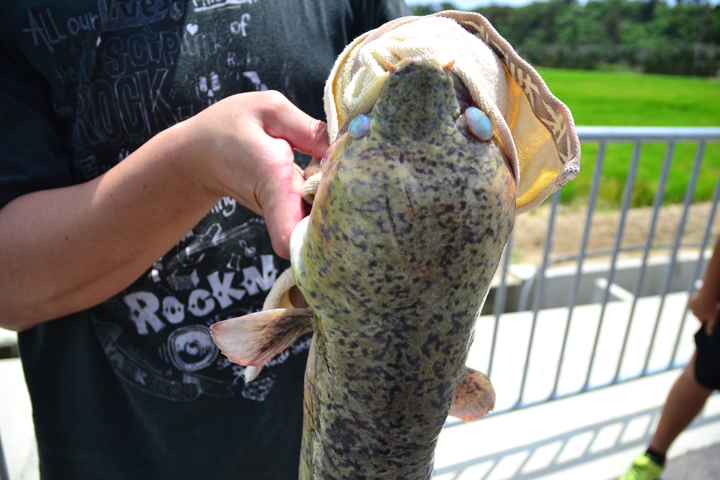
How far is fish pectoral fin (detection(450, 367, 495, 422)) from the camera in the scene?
106 centimetres

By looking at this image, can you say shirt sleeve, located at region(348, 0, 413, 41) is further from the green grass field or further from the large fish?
the green grass field

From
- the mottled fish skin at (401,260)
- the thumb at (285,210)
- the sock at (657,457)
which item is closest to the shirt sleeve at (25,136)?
the thumb at (285,210)

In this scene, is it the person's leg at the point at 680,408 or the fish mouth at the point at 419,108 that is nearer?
the fish mouth at the point at 419,108

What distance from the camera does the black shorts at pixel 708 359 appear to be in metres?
2.83

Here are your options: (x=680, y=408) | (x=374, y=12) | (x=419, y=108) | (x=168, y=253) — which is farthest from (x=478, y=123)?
(x=680, y=408)

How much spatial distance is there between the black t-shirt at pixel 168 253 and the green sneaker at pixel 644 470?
2.55 metres

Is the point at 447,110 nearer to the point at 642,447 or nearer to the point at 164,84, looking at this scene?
the point at 164,84

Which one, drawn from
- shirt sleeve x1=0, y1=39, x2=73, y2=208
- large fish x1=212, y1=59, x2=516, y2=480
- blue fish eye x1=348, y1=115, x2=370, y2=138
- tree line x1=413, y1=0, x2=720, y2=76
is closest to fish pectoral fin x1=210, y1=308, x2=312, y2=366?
large fish x1=212, y1=59, x2=516, y2=480

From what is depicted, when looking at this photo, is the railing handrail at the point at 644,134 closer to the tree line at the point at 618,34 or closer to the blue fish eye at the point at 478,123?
the blue fish eye at the point at 478,123

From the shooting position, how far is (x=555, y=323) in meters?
5.18

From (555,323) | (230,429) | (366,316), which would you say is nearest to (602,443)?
(555,323)

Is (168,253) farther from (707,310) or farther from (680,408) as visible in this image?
(680,408)

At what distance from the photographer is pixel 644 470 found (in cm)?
296

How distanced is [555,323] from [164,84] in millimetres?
5030
